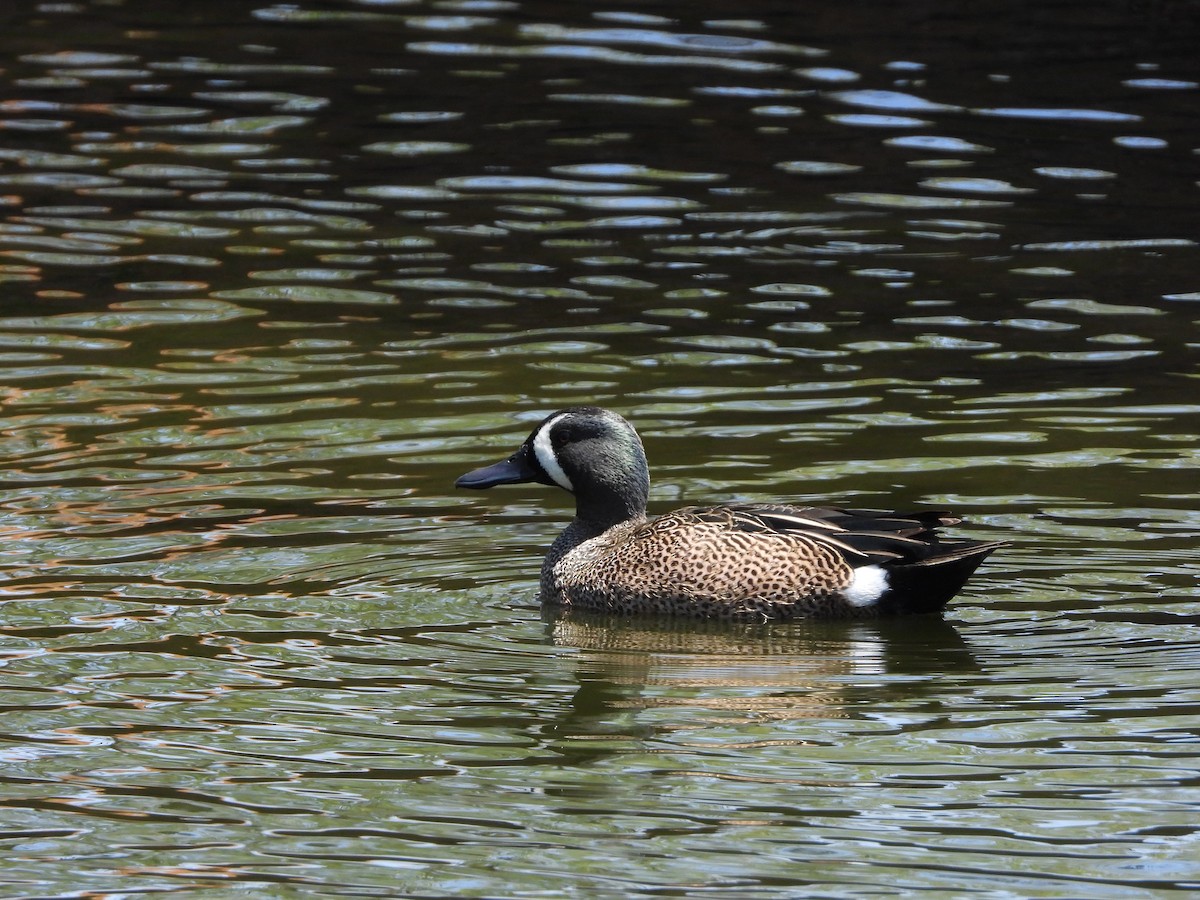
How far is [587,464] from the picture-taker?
384 inches

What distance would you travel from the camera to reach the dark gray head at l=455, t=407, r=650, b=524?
9.69 metres

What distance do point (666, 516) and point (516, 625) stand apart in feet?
2.85

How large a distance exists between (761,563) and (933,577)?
2.30 feet

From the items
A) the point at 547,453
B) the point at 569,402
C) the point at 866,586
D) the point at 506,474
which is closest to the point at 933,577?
the point at 866,586

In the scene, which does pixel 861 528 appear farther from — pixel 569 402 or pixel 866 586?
pixel 569 402

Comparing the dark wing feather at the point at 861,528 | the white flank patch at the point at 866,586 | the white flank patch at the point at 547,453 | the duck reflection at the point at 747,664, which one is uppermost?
the white flank patch at the point at 547,453

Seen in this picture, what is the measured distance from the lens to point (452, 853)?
6.43 metres

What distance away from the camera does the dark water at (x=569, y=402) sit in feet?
22.1

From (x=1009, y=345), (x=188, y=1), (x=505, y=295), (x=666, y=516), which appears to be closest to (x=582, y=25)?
(x=188, y=1)

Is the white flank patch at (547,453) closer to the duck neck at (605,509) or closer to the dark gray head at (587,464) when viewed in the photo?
the dark gray head at (587,464)

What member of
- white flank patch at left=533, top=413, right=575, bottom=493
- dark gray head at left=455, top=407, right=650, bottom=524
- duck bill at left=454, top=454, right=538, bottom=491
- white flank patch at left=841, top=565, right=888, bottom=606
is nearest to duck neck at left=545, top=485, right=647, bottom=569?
dark gray head at left=455, top=407, right=650, bottom=524

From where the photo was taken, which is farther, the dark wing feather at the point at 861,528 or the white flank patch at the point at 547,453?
the white flank patch at the point at 547,453

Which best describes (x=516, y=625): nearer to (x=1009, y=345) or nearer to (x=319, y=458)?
(x=319, y=458)

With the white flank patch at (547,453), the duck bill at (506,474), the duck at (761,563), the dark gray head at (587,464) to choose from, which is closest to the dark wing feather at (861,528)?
the duck at (761,563)
